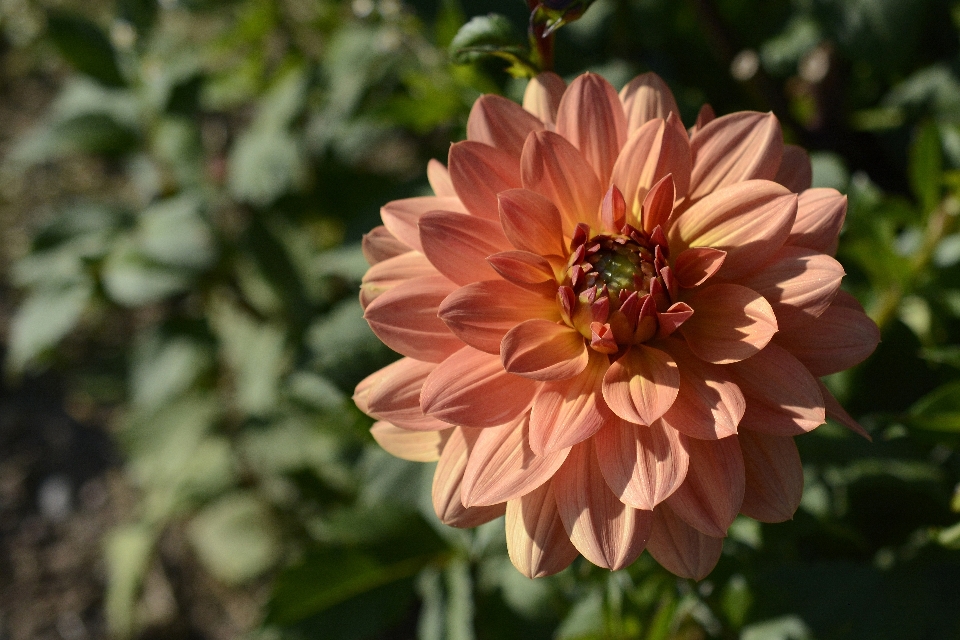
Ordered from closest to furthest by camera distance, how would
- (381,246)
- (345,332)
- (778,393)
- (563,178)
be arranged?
A: (778,393), (563,178), (381,246), (345,332)

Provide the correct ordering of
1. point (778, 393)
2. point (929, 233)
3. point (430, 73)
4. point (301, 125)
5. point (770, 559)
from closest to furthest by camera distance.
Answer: point (778, 393) < point (770, 559) < point (929, 233) < point (430, 73) < point (301, 125)

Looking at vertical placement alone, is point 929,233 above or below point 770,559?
above

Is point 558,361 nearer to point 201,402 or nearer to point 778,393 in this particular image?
point 778,393

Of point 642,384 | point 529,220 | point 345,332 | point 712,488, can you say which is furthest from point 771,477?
point 345,332

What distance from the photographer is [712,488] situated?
0.81 meters

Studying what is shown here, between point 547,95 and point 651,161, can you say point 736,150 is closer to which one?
point 651,161

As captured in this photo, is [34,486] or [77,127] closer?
[77,127]

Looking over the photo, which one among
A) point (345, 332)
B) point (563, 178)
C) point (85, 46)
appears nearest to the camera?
point (563, 178)

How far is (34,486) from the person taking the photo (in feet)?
9.22

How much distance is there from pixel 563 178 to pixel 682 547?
45 centimetres

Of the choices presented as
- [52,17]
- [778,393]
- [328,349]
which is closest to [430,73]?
[328,349]

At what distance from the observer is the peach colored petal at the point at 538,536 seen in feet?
2.77

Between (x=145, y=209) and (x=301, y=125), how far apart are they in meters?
0.49

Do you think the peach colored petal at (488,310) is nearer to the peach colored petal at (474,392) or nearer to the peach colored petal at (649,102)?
the peach colored petal at (474,392)
